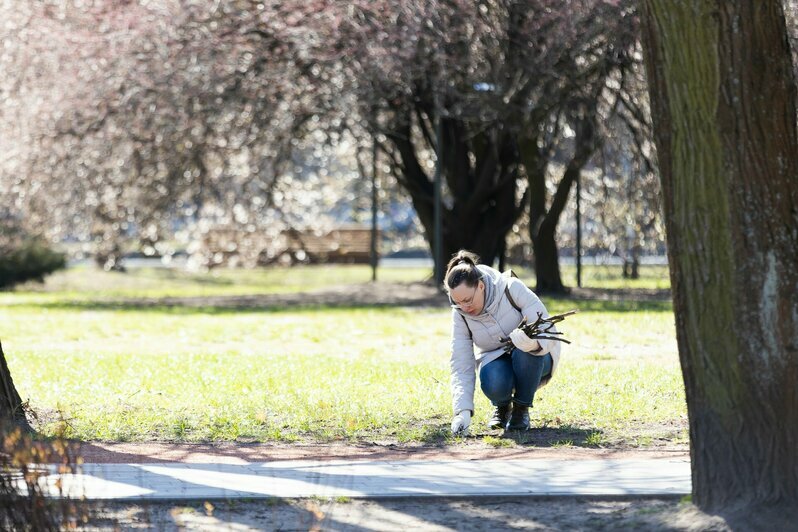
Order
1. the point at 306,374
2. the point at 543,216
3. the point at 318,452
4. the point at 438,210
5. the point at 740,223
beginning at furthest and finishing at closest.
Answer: the point at 543,216 → the point at 438,210 → the point at 306,374 → the point at 318,452 → the point at 740,223

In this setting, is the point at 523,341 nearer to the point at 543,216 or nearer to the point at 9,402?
the point at 9,402

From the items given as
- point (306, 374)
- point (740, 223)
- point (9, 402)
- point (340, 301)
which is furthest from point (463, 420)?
point (340, 301)

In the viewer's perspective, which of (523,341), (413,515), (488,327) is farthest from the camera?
(488,327)

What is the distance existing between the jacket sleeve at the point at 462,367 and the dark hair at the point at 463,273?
34 cm

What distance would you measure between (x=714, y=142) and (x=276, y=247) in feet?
89.5

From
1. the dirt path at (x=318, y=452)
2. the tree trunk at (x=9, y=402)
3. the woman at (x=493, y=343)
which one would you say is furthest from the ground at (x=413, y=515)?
the tree trunk at (x=9, y=402)

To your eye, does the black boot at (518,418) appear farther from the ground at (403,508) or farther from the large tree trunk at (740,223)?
the large tree trunk at (740,223)

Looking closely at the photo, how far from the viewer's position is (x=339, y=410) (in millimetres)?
9547

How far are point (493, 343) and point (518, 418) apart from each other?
1.75ft

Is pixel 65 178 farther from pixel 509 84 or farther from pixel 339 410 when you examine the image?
pixel 339 410

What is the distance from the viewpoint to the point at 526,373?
8383 mm

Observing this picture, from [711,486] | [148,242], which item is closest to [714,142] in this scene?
Result: [711,486]

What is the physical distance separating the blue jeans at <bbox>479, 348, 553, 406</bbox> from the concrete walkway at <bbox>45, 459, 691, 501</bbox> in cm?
104

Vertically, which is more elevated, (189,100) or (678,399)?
(189,100)
